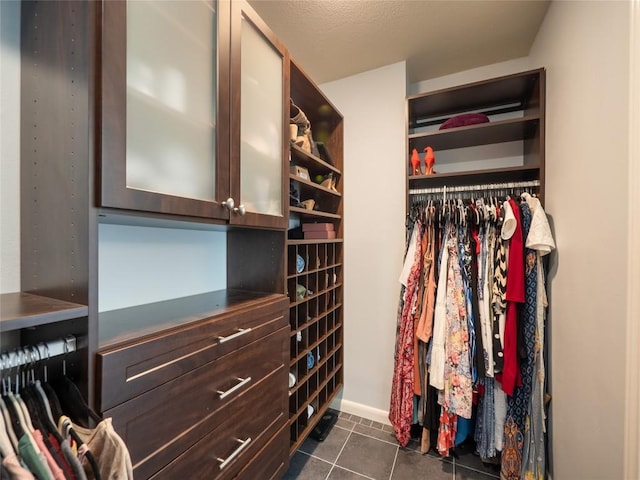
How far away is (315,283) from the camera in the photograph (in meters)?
1.65

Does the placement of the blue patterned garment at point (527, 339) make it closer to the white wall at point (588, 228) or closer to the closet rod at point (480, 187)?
the white wall at point (588, 228)

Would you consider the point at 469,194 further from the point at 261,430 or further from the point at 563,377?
the point at 261,430

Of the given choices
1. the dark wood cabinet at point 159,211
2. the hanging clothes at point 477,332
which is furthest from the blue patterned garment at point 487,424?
the dark wood cabinet at point 159,211

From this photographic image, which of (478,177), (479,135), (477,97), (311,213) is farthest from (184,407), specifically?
(477,97)

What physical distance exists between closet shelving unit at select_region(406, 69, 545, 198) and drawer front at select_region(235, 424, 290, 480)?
1.55 m

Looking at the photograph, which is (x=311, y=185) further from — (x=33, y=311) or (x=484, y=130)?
(x=33, y=311)

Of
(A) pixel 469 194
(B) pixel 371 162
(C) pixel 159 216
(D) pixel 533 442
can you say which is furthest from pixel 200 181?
(D) pixel 533 442

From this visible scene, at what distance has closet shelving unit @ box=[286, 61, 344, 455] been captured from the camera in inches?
56.5

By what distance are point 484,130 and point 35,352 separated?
2.10 m

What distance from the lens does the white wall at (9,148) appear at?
2.20 feet

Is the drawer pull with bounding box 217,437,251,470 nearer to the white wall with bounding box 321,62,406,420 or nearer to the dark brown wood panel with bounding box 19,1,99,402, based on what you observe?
the dark brown wood panel with bounding box 19,1,99,402

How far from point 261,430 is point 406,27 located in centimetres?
214

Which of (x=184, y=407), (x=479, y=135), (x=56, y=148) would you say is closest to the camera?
(x=56, y=148)

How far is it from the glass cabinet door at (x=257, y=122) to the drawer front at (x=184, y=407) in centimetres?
50
